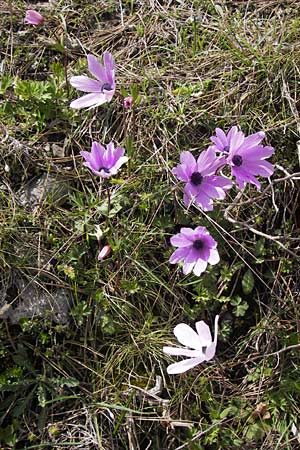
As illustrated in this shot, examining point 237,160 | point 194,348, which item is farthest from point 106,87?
point 194,348

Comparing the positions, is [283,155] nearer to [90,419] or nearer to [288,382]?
[288,382]

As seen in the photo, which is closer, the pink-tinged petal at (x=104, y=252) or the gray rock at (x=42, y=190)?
the pink-tinged petal at (x=104, y=252)

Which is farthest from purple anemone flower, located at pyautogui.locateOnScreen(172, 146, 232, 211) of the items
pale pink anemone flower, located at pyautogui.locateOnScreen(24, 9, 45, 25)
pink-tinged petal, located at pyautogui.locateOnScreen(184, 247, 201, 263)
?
pale pink anemone flower, located at pyautogui.locateOnScreen(24, 9, 45, 25)

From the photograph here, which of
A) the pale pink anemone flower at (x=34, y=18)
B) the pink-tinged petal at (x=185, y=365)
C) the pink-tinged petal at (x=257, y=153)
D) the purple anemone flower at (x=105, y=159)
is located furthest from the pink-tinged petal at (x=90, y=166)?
the pale pink anemone flower at (x=34, y=18)

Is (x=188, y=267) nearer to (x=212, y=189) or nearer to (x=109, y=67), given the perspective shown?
(x=212, y=189)

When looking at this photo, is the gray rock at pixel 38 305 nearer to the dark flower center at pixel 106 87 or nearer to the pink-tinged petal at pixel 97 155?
the pink-tinged petal at pixel 97 155

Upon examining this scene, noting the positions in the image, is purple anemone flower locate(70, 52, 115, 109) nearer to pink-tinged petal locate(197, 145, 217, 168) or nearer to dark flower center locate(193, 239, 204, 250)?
pink-tinged petal locate(197, 145, 217, 168)
